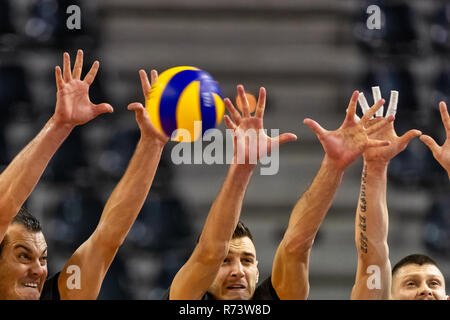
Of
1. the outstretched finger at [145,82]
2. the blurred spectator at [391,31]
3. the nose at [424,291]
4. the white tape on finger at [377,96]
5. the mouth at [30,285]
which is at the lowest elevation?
the nose at [424,291]

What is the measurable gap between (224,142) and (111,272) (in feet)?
4.67

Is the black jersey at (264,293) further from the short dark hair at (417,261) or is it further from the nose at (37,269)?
the short dark hair at (417,261)

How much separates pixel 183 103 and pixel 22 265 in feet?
2.90

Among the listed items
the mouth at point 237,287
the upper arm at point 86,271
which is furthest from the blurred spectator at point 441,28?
the upper arm at point 86,271

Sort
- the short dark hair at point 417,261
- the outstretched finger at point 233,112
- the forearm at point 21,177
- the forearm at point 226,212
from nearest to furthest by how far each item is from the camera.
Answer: the forearm at point 21,177
the forearm at point 226,212
the outstretched finger at point 233,112
the short dark hair at point 417,261

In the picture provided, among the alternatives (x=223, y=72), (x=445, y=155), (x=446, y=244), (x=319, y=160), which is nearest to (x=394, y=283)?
(x=445, y=155)

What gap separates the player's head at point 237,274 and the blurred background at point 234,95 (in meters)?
2.02

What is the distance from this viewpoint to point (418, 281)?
4.16 metres

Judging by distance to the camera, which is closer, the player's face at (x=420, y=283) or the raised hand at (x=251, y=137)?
the raised hand at (x=251, y=137)

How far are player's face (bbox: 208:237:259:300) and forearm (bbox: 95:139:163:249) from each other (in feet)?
1.51

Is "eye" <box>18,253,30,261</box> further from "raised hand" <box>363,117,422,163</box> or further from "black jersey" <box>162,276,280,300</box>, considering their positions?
"raised hand" <box>363,117,422,163</box>

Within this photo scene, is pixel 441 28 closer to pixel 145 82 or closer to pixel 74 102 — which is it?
pixel 145 82

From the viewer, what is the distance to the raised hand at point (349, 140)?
3662 millimetres

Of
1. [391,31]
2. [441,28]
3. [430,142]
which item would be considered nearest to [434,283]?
[430,142]
